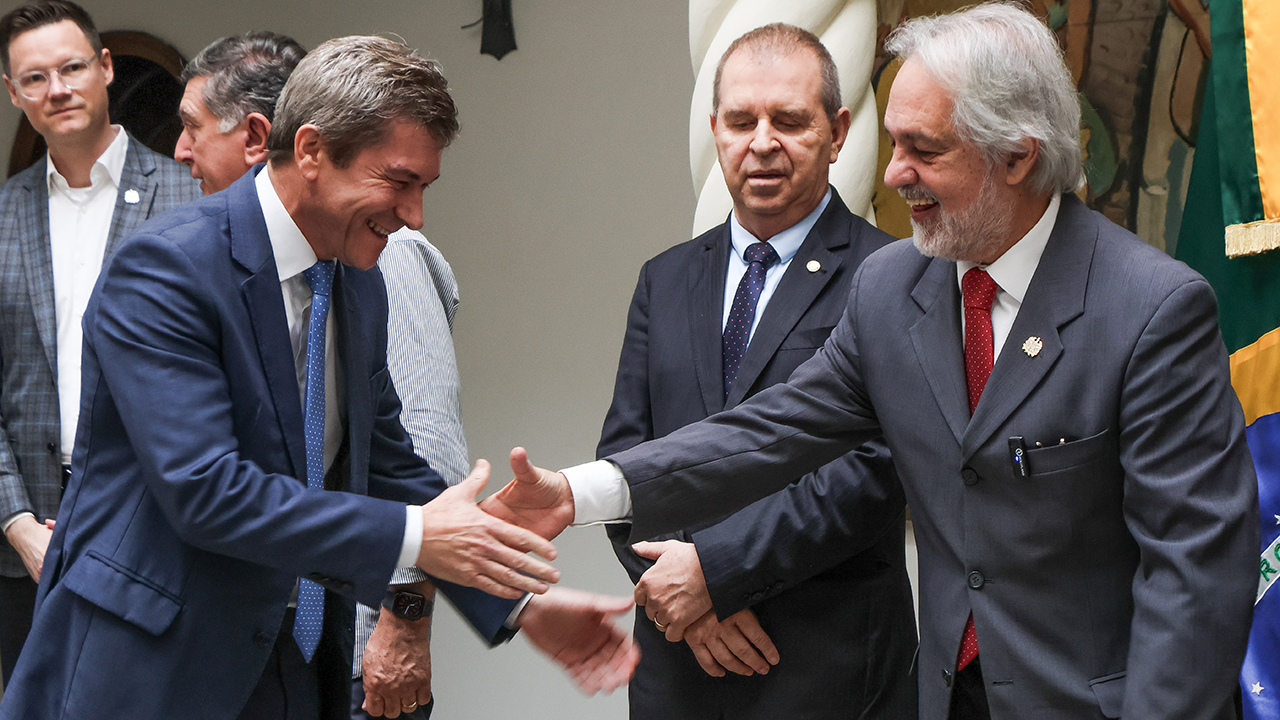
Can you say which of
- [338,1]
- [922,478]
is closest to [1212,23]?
[922,478]

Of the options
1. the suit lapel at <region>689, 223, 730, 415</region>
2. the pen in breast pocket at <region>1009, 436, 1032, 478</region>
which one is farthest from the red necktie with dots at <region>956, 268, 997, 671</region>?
the suit lapel at <region>689, 223, 730, 415</region>

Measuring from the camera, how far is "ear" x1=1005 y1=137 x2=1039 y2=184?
1.88 m

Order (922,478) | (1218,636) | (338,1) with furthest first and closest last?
1. (338,1)
2. (922,478)
3. (1218,636)

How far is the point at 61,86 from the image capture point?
11.2 ft

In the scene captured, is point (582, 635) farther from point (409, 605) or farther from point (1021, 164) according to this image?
point (1021, 164)

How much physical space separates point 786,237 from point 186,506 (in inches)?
50.0

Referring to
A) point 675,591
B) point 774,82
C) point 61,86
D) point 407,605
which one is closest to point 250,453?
point 407,605

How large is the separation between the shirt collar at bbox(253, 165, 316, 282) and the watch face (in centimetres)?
75

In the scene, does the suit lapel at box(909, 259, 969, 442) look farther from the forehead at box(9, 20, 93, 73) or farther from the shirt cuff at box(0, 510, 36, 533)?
the forehead at box(9, 20, 93, 73)

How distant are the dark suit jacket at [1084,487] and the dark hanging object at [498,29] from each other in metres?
2.94

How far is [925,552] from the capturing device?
199cm

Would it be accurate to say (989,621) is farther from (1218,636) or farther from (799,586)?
(799,586)

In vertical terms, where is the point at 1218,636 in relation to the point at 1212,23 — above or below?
below

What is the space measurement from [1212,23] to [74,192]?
112 inches
